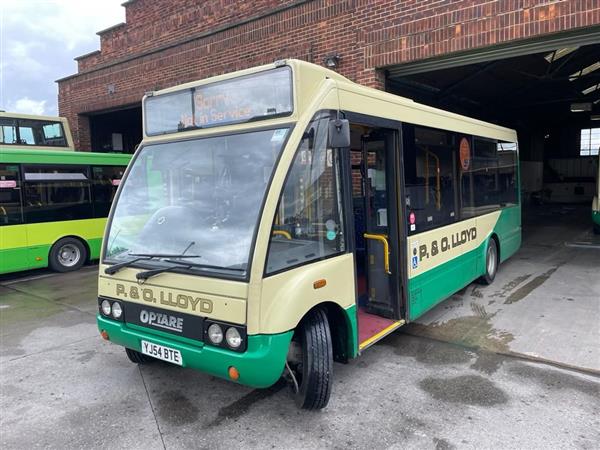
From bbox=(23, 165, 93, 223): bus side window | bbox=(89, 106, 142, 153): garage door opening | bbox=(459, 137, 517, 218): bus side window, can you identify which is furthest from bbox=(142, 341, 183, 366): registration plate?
bbox=(89, 106, 142, 153): garage door opening

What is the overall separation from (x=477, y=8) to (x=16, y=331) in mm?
7814

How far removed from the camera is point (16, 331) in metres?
5.77

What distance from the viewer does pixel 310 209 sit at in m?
3.39

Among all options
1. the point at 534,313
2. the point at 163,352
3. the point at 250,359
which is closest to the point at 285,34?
the point at 534,313

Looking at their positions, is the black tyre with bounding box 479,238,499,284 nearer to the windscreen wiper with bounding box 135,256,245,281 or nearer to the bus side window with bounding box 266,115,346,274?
the bus side window with bounding box 266,115,346,274

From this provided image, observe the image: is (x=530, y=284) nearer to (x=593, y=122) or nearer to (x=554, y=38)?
(x=554, y=38)

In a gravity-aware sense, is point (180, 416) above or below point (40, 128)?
below

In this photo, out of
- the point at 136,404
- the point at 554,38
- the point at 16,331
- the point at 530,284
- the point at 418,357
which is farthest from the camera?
the point at 530,284

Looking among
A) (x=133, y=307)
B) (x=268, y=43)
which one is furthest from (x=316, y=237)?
(x=268, y=43)

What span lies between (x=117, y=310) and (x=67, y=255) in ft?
23.0

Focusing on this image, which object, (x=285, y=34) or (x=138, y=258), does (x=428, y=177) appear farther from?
(x=285, y=34)

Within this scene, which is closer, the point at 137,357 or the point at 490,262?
the point at 137,357

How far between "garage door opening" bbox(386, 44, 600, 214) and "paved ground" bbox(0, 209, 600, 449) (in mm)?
4424

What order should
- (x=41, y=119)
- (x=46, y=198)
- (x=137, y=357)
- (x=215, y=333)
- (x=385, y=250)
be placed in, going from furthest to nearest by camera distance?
(x=41, y=119) < (x=46, y=198) < (x=385, y=250) < (x=137, y=357) < (x=215, y=333)
